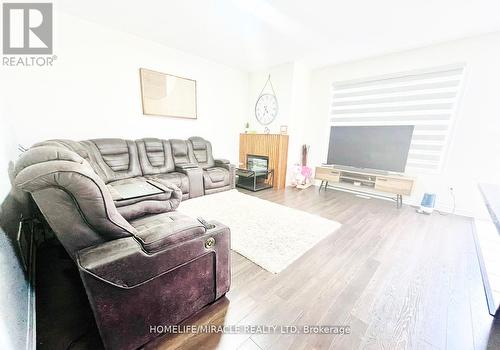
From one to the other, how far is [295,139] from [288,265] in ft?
10.2

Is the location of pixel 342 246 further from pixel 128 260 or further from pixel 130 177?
pixel 130 177

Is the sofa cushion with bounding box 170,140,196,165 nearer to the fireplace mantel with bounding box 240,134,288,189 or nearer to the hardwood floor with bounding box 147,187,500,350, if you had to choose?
the fireplace mantel with bounding box 240,134,288,189

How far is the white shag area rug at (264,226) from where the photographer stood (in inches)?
71.9

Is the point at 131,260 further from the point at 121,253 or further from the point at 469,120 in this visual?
the point at 469,120

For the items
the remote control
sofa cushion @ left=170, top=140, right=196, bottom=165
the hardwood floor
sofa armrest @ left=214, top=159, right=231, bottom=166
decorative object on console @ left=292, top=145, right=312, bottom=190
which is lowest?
the hardwood floor

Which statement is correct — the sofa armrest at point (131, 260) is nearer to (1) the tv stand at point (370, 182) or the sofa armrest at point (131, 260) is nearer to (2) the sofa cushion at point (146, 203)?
(2) the sofa cushion at point (146, 203)

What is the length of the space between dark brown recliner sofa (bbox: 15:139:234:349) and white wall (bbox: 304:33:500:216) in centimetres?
369

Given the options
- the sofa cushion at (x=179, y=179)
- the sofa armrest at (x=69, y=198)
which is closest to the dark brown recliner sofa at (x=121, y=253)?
the sofa armrest at (x=69, y=198)

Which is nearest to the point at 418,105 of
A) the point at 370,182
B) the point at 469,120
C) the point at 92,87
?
the point at 469,120

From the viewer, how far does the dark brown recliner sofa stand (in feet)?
2.52

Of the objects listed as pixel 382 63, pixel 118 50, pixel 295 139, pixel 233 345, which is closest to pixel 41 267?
pixel 233 345

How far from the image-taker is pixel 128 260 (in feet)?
2.80

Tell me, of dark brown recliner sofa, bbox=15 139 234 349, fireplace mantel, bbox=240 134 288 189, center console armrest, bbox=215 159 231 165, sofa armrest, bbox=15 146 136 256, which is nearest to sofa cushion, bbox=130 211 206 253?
dark brown recliner sofa, bbox=15 139 234 349

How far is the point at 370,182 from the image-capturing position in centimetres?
337
